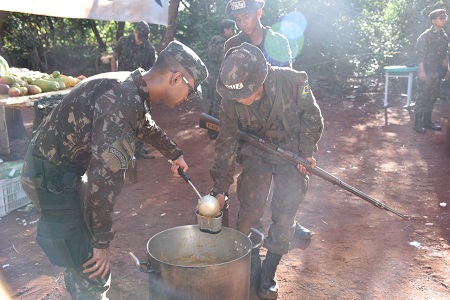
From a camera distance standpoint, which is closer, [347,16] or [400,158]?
[400,158]

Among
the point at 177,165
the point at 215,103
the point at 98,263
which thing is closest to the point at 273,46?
the point at 177,165

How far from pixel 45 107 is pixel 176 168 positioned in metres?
2.52

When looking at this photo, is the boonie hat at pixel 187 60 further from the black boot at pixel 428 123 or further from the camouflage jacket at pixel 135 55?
the black boot at pixel 428 123

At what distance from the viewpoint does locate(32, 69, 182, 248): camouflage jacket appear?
2.43 m

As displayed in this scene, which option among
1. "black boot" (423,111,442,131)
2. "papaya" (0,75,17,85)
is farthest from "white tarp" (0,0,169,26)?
"black boot" (423,111,442,131)

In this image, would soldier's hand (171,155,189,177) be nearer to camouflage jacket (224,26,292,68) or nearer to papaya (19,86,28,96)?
camouflage jacket (224,26,292,68)

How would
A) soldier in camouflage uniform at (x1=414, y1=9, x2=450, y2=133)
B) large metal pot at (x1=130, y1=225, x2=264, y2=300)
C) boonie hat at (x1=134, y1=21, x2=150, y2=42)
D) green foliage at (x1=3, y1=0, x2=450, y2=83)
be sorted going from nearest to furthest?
large metal pot at (x1=130, y1=225, x2=264, y2=300) → boonie hat at (x1=134, y1=21, x2=150, y2=42) → soldier in camouflage uniform at (x1=414, y1=9, x2=450, y2=133) → green foliage at (x1=3, y1=0, x2=450, y2=83)

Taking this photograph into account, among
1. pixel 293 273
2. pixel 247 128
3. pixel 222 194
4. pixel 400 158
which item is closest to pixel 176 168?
pixel 222 194

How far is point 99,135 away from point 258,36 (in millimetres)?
2753

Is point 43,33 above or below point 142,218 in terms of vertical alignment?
above

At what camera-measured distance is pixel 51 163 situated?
278 cm

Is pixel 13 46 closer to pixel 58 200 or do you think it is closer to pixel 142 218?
pixel 142 218

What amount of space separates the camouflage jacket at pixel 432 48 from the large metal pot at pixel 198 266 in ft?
24.1

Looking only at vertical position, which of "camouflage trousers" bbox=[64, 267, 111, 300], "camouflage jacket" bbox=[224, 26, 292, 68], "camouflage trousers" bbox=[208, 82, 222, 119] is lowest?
"camouflage trousers" bbox=[64, 267, 111, 300]
